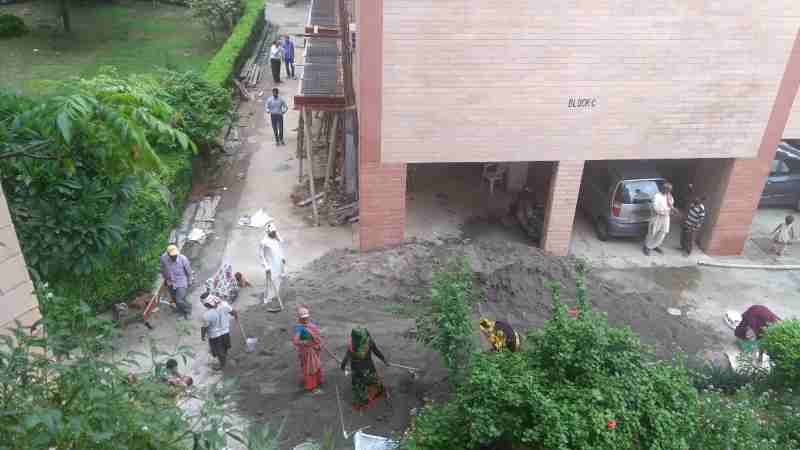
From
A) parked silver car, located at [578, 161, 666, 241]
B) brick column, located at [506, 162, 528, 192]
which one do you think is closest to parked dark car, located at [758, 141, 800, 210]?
parked silver car, located at [578, 161, 666, 241]

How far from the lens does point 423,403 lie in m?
8.09

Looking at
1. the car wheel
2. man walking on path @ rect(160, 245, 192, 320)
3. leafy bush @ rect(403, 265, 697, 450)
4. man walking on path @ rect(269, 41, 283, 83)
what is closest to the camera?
leafy bush @ rect(403, 265, 697, 450)

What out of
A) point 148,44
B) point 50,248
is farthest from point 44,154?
point 148,44

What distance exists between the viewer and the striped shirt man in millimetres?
12086

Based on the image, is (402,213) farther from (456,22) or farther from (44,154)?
(44,154)

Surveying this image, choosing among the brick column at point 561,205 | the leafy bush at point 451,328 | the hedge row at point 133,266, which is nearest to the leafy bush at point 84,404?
the leafy bush at point 451,328

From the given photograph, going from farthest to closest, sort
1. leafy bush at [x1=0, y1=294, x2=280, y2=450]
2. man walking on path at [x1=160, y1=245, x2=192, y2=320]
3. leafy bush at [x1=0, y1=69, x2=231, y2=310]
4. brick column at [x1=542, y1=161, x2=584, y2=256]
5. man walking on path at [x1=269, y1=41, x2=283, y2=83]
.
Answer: man walking on path at [x1=269, y1=41, x2=283, y2=83]
brick column at [x1=542, y1=161, x2=584, y2=256]
man walking on path at [x1=160, y1=245, x2=192, y2=320]
leafy bush at [x1=0, y1=69, x2=231, y2=310]
leafy bush at [x1=0, y1=294, x2=280, y2=450]

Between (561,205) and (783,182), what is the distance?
6607mm

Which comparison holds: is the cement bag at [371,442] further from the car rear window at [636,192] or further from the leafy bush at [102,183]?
the car rear window at [636,192]

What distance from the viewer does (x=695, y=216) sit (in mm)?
12086

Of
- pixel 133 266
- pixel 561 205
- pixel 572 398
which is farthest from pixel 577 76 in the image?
pixel 133 266

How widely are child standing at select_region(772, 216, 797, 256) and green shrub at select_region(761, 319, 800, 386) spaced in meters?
5.65

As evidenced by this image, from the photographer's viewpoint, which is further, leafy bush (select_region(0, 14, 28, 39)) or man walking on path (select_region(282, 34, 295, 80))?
leafy bush (select_region(0, 14, 28, 39))

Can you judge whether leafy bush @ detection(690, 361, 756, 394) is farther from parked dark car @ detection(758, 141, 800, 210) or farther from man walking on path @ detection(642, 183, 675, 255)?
parked dark car @ detection(758, 141, 800, 210)
